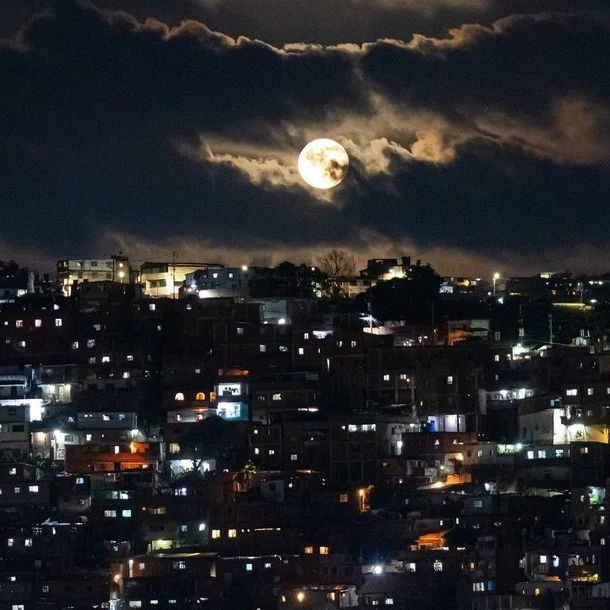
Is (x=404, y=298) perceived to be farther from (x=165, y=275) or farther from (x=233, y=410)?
(x=233, y=410)

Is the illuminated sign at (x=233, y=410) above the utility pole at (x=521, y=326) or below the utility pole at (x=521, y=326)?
below

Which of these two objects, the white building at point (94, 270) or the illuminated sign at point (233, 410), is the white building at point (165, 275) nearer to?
the white building at point (94, 270)

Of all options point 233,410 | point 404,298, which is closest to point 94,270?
point 404,298

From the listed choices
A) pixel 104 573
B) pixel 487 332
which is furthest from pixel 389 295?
pixel 104 573

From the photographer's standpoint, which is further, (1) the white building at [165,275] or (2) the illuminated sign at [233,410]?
(1) the white building at [165,275]

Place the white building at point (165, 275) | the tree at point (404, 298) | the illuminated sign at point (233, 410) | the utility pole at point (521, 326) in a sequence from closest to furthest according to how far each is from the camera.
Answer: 1. the illuminated sign at point (233, 410)
2. the utility pole at point (521, 326)
3. the tree at point (404, 298)
4. the white building at point (165, 275)

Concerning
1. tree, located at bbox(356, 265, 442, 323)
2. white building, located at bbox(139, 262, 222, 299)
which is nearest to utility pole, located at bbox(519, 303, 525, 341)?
tree, located at bbox(356, 265, 442, 323)

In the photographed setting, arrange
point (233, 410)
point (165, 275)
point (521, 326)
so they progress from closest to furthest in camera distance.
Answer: point (233, 410) < point (521, 326) < point (165, 275)

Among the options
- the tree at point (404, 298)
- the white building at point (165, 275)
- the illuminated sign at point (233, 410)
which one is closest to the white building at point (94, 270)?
the white building at point (165, 275)

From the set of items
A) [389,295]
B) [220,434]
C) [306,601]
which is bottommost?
[306,601]

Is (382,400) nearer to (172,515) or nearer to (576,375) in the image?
(576,375)

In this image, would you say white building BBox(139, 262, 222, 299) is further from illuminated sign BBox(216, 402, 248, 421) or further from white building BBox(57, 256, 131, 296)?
illuminated sign BBox(216, 402, 248, 421)
